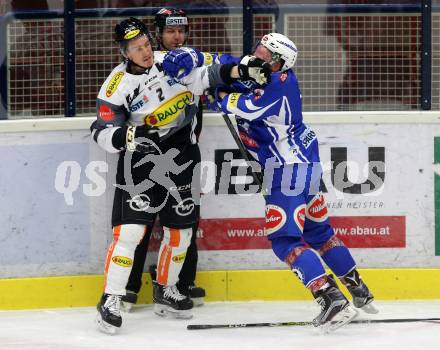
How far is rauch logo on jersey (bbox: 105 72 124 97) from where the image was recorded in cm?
534

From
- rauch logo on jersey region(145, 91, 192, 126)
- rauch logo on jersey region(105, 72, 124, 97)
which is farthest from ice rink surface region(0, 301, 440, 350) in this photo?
rauch logo on jersey region(105, 72, 124, 97)

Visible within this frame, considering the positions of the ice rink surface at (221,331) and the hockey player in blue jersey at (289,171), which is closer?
the ice rink surface at (221,331)

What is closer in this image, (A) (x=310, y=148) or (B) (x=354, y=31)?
(A) (x=310, y=148)

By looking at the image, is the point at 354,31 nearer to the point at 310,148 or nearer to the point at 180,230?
the point at 310,148

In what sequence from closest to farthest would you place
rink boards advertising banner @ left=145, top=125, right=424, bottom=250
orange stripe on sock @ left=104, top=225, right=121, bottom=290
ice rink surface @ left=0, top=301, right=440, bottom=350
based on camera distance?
1. ice rink surface @ left=0, top=301, right=440, bottom=350
2. orange stripe on sock @ left=104, top=225, right=121, bottom=290
3. rink boards advertising banner @ left=145, top=125, right=424, bottom=250

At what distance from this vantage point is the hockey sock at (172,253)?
553cm

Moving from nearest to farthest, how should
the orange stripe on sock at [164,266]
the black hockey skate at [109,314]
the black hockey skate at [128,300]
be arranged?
the black hockey skate at [109,314] → the orange stripe on sock at [164,266] → the black hockey skate at [128,300]

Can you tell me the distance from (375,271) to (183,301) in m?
1.01

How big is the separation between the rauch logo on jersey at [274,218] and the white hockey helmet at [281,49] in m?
0.62

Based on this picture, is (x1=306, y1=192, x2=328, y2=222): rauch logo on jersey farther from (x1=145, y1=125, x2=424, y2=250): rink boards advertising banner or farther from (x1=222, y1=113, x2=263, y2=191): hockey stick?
(x1=145, y1=125, x2=424, y2=250): rink boards advertising banner

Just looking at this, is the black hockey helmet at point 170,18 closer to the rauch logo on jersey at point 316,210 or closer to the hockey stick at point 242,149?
Result: the hockey stick at point 242,149

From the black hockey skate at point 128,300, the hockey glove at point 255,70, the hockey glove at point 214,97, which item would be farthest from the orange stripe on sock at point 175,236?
the hockey glove at point 255,70

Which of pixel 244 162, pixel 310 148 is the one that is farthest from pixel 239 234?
pixel 310 148

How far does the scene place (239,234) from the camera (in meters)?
5.91
